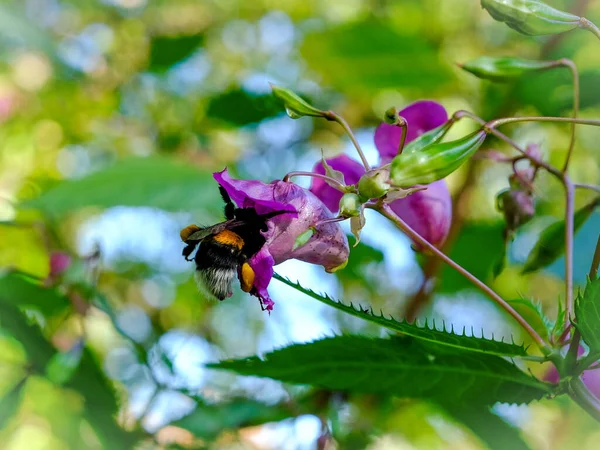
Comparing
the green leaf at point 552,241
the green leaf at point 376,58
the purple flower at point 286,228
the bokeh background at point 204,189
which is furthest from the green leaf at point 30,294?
the green leaf at point 376,58

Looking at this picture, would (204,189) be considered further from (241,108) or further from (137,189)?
(241,108)

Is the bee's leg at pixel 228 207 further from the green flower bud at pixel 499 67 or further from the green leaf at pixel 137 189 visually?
the green leaf at pixel 137 189

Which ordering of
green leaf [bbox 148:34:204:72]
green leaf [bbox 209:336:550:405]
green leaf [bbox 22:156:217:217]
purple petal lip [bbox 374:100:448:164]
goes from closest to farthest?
green leaf [bbox 209:336:550:405] → purple petal lip [bbox 374:100:448:164] → green leaf [bbox 22:156:217:217] → green leaf [bbox 148:34:204:72]

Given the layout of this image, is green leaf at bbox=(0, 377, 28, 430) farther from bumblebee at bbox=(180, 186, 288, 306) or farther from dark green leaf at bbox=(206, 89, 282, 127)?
dark green leaf at bbox=(206, 89, 282, 127)

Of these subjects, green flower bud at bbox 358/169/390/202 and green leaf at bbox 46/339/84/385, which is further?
green leaf at bbox 46/339/84/385

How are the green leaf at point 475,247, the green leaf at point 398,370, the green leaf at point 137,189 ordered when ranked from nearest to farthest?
the green leaf at point 398,370 → the green leaf at point 137,189 → the green leaf at point 475,247

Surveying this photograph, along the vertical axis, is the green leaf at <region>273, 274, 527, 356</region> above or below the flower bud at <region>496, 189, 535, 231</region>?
above

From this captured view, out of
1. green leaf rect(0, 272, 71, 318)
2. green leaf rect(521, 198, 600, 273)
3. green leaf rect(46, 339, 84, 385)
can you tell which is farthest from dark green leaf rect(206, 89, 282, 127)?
green leaf rect(521, 198, 600, 273)

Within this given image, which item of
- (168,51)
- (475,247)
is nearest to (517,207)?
(475,247)
